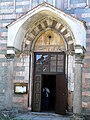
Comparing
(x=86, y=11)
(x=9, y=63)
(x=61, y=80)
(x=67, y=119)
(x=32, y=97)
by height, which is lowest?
(x=67, y=119)

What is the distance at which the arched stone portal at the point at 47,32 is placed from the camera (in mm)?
11125

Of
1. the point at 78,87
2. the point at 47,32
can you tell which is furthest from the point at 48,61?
the point at 78,87

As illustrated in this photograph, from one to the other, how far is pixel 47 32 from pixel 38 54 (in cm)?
120

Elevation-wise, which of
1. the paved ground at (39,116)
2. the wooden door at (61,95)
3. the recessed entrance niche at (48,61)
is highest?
the recessed entrance niche at (48,61)

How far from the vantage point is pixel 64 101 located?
487 inches

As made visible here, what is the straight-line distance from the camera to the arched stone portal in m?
11.1

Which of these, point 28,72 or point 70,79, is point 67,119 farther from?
point 28,72

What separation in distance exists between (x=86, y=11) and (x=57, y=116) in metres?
5.14

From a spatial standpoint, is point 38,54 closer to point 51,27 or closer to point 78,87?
point 51,27

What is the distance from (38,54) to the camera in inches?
524

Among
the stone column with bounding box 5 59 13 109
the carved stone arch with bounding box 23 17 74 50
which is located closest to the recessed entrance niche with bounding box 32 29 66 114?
the carved stone arch with bounding box 23 17 74 50

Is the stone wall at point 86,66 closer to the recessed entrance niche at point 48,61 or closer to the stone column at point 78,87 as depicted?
the stone column at point 78,87

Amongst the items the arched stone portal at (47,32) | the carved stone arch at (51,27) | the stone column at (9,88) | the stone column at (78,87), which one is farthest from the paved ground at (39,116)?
the carved stone arch at (51,27)

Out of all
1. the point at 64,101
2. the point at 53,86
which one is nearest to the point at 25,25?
the point at 64,101
